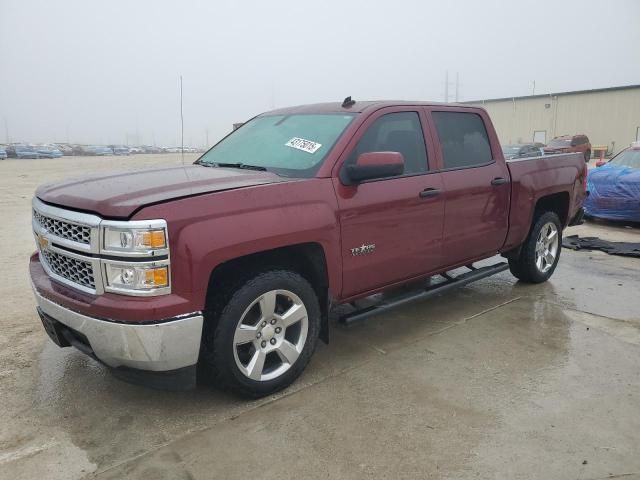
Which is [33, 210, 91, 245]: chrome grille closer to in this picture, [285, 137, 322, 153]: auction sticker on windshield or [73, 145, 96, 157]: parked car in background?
[285, 137, 322, 153]: auction sticker on windshield

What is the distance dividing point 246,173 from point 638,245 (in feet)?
20.8

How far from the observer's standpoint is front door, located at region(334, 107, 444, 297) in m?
3.52

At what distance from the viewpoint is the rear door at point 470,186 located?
4.28m

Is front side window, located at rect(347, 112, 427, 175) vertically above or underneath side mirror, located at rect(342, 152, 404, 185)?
above

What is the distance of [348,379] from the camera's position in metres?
3.50

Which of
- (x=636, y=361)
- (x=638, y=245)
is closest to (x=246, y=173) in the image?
(x=636, y=361)

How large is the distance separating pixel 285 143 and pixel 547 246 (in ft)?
11.0

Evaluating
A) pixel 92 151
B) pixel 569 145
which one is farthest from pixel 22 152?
pixel 569 145

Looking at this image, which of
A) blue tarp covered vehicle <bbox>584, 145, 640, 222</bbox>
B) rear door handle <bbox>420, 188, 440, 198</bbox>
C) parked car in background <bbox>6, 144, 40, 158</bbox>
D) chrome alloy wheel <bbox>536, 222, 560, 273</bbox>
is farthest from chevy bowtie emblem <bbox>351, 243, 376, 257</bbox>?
parked car in background <bbox>6, 144, 40, 158</bbox>

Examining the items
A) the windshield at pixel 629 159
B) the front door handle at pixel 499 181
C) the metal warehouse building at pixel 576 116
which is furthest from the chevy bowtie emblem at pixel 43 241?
the metal warehouse building at pixel 576 116

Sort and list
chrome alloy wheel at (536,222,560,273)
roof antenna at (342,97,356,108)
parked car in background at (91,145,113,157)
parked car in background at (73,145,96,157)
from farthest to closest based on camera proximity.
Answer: parked car in background at (91,145,113,157) < parked car in background at (73,145,96,157) < chrome alloy wheel at (536,222,560,273) < roof antenna at (342,97,356,108)

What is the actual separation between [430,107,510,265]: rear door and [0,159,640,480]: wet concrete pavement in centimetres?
70

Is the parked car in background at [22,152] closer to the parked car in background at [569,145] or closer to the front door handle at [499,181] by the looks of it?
the parked car in background at [569,145]

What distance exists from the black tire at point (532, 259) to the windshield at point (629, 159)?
17.1 feet
